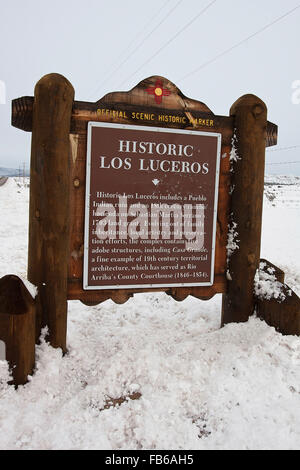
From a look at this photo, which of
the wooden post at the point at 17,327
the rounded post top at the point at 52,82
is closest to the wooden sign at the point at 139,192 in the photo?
the rounded post top at the point at 52,82

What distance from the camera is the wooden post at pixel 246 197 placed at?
2990 millimetres

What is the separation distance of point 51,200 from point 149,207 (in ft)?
2.61

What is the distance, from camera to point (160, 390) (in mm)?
2361

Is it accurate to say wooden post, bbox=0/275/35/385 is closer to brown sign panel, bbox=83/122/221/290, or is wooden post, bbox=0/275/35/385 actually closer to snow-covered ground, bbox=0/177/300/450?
snow-covered ground, bbox=0/177/300/450

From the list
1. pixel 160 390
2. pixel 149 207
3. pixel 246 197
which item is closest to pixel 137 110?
pixel 149 207

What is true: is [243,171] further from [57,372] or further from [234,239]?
[57,372]

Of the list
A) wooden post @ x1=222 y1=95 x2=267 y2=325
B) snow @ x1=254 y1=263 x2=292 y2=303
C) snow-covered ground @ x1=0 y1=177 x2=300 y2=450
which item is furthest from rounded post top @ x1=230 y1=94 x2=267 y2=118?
snow-covered ground @ x1=0 y1=177 x2=300 y2=450

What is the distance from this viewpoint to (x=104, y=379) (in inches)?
96.7

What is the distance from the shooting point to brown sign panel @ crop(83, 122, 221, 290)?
9.00 feet

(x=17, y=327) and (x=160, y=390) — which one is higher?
Result: (x=17, y=327)

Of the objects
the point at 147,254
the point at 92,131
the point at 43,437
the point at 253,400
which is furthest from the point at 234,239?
the point at 43,437

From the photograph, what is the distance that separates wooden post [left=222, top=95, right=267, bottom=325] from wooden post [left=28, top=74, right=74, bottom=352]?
4.86 feet

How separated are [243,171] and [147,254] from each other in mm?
1137

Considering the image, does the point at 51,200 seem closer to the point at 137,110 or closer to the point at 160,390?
the point at 137,110
